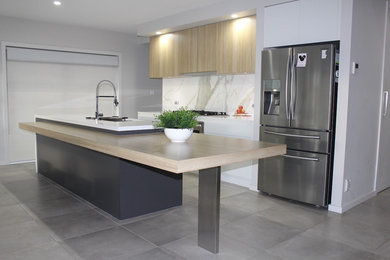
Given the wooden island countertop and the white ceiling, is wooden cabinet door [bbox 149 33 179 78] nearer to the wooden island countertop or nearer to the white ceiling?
the white ceiling

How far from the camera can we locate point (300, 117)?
12.0 ft

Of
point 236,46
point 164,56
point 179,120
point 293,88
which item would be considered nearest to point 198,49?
point 236,46

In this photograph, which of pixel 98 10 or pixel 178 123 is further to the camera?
pixel 98 10

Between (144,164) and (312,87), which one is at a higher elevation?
(312,87)

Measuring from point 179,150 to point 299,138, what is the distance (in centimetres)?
187

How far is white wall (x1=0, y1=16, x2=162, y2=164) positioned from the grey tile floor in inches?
120

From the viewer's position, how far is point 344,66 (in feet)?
11.1

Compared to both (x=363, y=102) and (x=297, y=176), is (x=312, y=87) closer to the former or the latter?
(x=363, y=102)

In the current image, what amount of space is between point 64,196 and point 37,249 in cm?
139

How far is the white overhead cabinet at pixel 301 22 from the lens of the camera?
3.47 meters

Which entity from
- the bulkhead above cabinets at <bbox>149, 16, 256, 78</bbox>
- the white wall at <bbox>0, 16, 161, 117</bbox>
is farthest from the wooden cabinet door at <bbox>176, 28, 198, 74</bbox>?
the white wall at <bbox>0, 16, 161, 117</bbox>

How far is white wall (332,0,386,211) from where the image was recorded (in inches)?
136

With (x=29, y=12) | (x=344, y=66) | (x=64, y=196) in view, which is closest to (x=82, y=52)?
(x=29, y=12)

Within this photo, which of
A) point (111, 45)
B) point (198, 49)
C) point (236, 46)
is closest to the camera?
point (236, 46)
